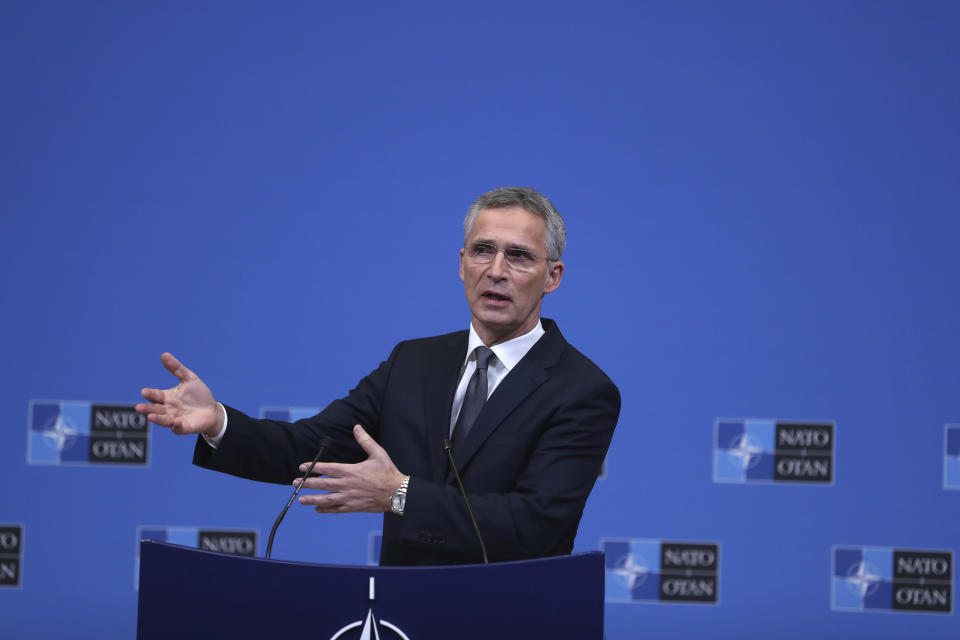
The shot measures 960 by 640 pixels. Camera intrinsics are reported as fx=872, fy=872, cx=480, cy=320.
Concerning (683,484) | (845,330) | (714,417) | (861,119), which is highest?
(861,119)

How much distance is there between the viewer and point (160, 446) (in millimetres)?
3260

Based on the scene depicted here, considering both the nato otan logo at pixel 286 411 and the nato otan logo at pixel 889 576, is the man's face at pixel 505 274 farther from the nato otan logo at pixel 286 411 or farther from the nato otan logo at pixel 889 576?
the nato otan logo at pixel 889 576

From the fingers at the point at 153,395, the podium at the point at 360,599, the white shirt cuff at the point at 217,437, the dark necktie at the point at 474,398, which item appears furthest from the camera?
the dark necktie at the point at 474,398

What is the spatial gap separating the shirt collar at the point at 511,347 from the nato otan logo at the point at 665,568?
160 cm

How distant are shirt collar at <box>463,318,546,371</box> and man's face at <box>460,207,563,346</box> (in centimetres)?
3

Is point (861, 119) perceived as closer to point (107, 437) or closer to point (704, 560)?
point (704, 560)

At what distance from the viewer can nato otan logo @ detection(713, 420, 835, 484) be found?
316 centimetres

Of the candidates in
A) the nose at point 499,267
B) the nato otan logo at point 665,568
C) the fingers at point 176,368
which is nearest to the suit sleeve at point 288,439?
the fingers at point 176,368

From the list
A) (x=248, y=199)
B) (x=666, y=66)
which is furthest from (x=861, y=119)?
(x=248, y=199)

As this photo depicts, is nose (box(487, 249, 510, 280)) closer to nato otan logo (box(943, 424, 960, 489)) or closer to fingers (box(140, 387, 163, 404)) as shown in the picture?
fingers (box(140, 387, 163, 404))

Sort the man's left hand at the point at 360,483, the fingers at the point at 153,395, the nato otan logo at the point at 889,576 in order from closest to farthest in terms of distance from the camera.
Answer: the man's left hand at the point at 360,483 < the fingers at the point at 153,395 < the nato otan logo at the point at 889,576

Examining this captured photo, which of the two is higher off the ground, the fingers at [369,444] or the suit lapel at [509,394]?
the suit lapel at [509,394]

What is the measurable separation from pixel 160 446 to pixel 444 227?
134 cm

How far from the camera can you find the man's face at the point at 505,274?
174cm
